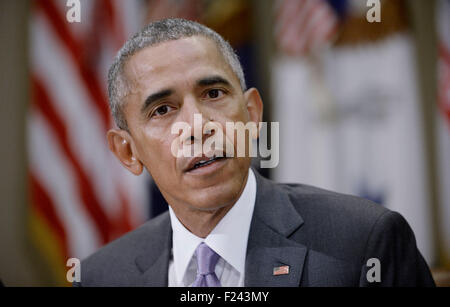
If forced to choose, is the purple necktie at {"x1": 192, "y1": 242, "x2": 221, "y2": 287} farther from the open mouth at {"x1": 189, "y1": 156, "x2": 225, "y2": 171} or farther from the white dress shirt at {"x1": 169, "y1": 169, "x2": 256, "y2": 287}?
the open mouth at {"x1": 189, "y1": 156, "x2": 225, "y2": 171}

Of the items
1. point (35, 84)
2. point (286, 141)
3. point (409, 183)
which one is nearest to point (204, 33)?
point (286, 141)

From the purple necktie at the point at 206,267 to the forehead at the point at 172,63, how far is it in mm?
390

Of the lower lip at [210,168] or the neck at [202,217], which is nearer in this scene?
the lower lip at [210,168]

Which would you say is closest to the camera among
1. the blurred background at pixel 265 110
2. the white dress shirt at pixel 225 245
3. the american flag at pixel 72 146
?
the white dress shirt at pixel 225 245

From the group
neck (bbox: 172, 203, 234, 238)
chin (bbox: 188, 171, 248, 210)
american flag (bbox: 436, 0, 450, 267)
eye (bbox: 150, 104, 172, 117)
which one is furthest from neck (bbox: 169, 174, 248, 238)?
american flag (bbox: 436, 0, 450, 267)

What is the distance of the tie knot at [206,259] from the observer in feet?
3.63

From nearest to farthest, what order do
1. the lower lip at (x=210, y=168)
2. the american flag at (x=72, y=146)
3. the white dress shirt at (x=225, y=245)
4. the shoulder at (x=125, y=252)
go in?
the lower lip at (x=210, y=168)
the white dress shirt at (x=225, y=245)
the shoulder at (x=125, y=252)
the american flag at (x=72, y=146)

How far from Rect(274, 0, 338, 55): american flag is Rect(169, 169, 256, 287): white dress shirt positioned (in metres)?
0.77

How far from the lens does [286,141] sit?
5.88 feet

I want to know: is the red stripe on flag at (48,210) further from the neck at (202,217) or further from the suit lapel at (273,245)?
the suit lapel at (273,245)

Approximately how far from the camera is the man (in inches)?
39.9

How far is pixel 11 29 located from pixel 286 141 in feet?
3.78

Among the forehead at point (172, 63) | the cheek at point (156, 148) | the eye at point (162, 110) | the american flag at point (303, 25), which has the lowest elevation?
the cheek at point (156, 148)

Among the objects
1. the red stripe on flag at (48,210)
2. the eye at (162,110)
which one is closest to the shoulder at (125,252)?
the eye at (162,110)
